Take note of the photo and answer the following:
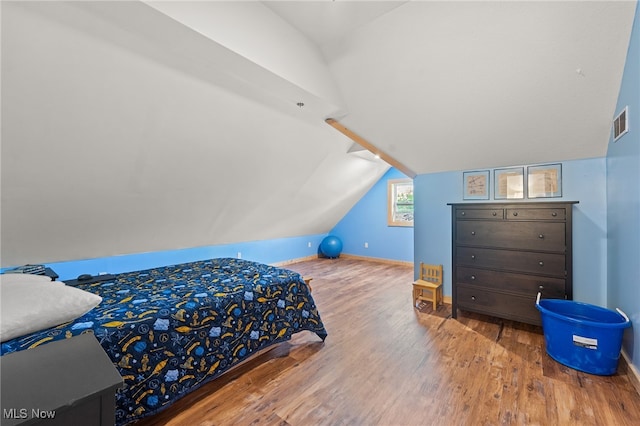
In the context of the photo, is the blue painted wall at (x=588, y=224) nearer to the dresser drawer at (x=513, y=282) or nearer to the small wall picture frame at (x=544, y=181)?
the small wall picture frame at (x=544, y=181)

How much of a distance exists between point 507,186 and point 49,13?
4129mm

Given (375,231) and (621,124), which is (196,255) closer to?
(375,231)

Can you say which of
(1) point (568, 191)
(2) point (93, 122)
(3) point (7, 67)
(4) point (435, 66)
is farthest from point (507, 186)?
(3) point (7, 67)

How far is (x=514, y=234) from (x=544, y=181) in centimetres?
77

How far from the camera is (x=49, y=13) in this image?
1.51 m

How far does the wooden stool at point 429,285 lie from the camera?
3.47m

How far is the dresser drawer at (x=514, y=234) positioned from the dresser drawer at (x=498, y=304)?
507 mm

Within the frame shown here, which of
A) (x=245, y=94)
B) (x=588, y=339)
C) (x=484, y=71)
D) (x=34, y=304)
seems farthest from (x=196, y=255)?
(x=588, y=339)

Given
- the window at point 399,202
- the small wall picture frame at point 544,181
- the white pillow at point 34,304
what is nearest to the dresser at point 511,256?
the small wall picture frame at point 544,181

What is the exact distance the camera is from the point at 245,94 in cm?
260

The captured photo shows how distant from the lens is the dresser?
8.43ft

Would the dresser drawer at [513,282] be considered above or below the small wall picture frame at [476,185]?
below

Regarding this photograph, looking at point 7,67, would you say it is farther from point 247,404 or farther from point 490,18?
point 490,18

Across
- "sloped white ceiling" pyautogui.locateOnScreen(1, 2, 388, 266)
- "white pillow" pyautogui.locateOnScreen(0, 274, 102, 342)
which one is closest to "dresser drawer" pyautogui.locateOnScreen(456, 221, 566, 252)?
"sloped white ceiling" pyautogui.locateOnScreen(1, 2, 388, 266)
